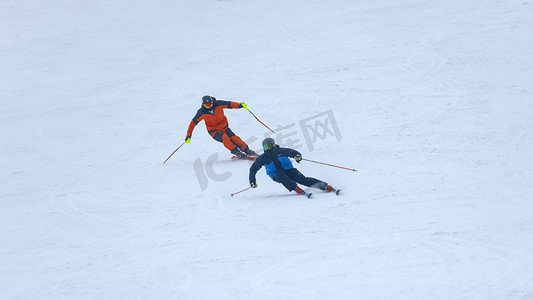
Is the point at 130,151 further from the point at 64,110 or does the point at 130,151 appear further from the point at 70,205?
the point at 64,110

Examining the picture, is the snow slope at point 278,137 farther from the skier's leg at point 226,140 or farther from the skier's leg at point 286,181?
the skier's leg at point 226,140

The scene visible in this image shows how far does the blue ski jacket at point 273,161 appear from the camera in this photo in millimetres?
8711

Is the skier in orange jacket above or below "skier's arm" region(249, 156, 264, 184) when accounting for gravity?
above

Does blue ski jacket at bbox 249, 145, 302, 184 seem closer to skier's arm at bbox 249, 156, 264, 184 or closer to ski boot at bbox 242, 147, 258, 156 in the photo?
skier's arm at bbox 249, 156, 264, 184

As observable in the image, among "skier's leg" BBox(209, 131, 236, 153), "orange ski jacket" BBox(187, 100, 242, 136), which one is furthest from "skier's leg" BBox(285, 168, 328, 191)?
"orange ski jacket" BBox(187, 100, 242, 136)

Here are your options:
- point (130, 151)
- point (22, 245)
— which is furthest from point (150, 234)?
point (130, 151)

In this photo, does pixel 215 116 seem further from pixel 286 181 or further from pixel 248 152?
pixel 286 181

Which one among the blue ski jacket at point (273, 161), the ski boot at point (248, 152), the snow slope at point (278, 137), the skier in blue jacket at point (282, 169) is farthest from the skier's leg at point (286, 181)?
Answer: the ski boot at point (248, 152)

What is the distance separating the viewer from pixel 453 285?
235 inches

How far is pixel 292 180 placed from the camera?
8758 millimetres

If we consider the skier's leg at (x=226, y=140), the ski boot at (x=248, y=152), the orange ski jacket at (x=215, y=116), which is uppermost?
the orange ski jacket at (x=215, y=116)

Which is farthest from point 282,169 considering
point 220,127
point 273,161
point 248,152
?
point 220,127

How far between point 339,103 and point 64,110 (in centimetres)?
762

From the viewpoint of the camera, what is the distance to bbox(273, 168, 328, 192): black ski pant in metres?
8.59
